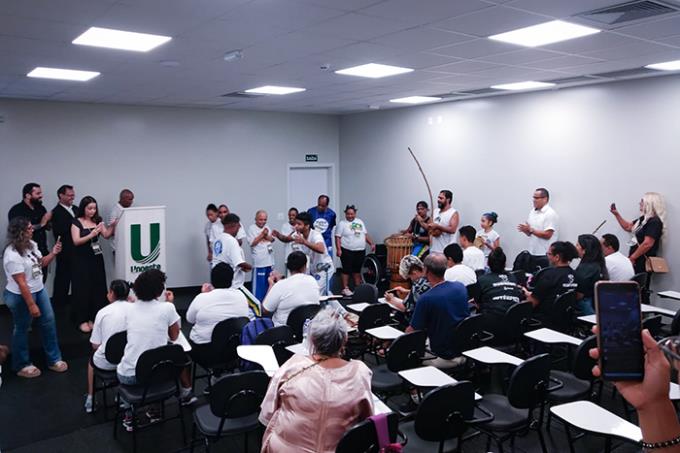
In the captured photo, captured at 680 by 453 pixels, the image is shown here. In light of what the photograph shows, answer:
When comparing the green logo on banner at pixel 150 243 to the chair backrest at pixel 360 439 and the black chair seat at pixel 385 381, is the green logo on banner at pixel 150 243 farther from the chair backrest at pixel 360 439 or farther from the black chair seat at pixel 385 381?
the chair backrest at pixel 360 439

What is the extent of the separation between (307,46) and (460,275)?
2646 mm

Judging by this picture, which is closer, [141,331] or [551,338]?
[141,331]

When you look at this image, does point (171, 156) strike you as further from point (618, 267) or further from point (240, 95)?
point (618, 267)

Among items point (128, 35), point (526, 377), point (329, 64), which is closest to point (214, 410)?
point (526, 377)

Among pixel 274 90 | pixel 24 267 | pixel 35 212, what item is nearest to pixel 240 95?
pixel 274 90

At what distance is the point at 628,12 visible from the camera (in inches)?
152

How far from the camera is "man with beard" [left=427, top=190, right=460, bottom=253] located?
8492 mm

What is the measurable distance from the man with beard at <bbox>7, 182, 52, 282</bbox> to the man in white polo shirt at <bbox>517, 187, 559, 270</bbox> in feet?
22.8

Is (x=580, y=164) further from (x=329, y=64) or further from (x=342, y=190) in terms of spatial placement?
(x=342, y=190)

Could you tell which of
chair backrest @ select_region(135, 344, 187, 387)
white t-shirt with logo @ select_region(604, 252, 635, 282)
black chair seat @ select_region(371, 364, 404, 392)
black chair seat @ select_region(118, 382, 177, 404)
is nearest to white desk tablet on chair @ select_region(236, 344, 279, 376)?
chair backrest @ select_region(135, 344, 187, 387)

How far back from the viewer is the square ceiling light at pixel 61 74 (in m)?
5.86

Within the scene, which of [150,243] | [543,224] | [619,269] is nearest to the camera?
[619,269]

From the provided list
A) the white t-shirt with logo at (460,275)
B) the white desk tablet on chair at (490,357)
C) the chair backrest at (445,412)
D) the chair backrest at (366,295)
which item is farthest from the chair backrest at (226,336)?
the white t-shirt with logo at (460,275)

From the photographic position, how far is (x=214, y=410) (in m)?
3.18
